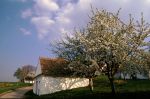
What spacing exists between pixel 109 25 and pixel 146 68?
571cm

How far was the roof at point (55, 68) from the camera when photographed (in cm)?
3735

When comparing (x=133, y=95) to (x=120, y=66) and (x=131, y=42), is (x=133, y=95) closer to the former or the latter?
(x=120, y=66)

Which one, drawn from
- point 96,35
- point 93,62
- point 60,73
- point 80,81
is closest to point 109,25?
point 96,35

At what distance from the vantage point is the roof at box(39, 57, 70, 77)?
37350 mm

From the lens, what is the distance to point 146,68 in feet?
89.6

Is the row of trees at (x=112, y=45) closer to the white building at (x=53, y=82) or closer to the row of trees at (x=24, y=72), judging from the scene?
the white building at (x=53, y=82)

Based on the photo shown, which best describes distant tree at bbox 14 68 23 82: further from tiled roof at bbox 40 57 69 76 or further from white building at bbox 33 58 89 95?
white building at bbox 33 58 89 95

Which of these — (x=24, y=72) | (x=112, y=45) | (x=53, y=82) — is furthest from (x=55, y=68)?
(x=24, y=72)

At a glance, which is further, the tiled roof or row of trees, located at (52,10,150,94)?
the tiled roof

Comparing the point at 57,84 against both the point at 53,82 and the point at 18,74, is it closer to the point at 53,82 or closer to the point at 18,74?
the point at 53,82

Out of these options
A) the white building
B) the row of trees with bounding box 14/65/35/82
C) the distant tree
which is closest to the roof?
the white building

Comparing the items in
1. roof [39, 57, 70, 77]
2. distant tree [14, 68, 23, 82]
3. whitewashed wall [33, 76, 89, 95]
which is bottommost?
whitewashed wall [33, 76, 89, 95]

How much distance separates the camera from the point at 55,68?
38656 mm

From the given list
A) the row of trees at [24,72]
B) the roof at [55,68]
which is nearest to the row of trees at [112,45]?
the roof at [55,68]
